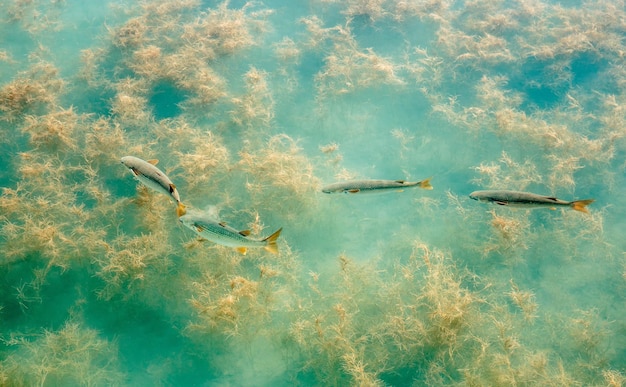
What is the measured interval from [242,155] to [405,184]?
287 centimetres

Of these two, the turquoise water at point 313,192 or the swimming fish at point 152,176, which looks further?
the turquoise water at point 313,192

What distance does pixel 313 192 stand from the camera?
568 cm

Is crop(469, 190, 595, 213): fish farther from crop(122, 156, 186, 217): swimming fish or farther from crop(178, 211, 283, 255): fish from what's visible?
crop(122, 156, 186, 217): swimming fish

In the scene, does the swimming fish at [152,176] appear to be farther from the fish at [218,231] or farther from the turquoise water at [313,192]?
the turquoise water at [313,192]

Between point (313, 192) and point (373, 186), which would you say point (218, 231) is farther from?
point (313, 192)

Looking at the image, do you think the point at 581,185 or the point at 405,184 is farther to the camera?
the point at 581,185

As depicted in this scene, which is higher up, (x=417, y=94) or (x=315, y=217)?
(x=417, y=94)

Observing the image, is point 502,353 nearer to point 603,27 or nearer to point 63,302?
point 63,302

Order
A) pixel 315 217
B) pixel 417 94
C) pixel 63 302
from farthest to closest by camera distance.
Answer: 1. pixel 417 94
2. pixel 315 217
3. pixel 63 302

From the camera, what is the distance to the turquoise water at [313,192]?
4.28 metres

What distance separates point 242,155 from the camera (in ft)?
19.2

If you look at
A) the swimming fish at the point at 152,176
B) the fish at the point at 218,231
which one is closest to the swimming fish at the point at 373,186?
the fish at the point at 218,231

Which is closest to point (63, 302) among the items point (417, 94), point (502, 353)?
point (502, 353)

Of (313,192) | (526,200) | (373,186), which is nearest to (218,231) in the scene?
(373,186)
